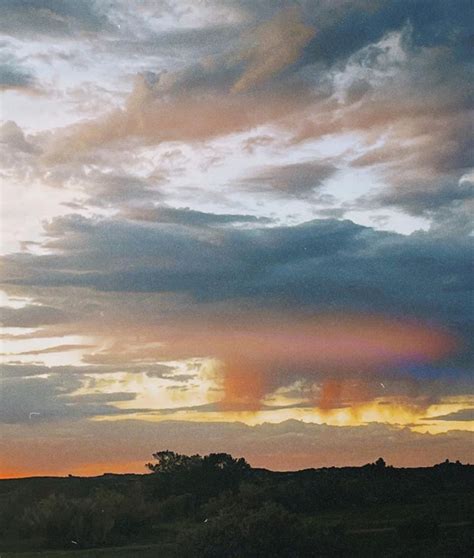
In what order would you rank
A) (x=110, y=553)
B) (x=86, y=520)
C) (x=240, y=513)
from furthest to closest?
(x=86, y=520)
(x=110, y=553)
(x=240, y=513)

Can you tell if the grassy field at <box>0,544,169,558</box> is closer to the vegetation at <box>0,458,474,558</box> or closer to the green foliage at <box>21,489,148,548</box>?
the vegetation at <box>0,458,474,558</box>

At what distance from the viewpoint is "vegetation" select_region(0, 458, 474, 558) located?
47250 mm

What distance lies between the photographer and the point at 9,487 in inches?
3487

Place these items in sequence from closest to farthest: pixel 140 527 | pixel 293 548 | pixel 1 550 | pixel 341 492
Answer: pixel 293 548, pixel 1 550, pixel 140 527, pixel 341 492

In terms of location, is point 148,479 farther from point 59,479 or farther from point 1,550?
point 1,550

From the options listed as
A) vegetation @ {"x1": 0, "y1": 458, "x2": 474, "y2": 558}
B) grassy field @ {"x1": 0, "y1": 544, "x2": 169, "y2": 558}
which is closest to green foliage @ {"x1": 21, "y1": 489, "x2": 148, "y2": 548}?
vegetation @ {"x1": 0, "y1": 458, "x2": 474, "y2": 558}

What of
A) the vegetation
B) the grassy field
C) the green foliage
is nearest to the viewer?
the vegetation

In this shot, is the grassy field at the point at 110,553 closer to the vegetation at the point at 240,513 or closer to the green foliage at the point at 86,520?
the vegetation at the point at 240,513

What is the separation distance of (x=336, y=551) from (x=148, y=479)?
36835mm

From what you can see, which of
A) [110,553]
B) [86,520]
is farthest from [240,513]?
[86,520]

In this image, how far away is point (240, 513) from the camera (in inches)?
1924

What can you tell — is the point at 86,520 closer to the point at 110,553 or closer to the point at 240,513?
the point at 110,553

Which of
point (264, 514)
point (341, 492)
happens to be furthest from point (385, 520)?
point (264, 514)

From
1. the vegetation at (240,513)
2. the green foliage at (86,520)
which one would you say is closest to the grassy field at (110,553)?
the vegetation at (240,513)
